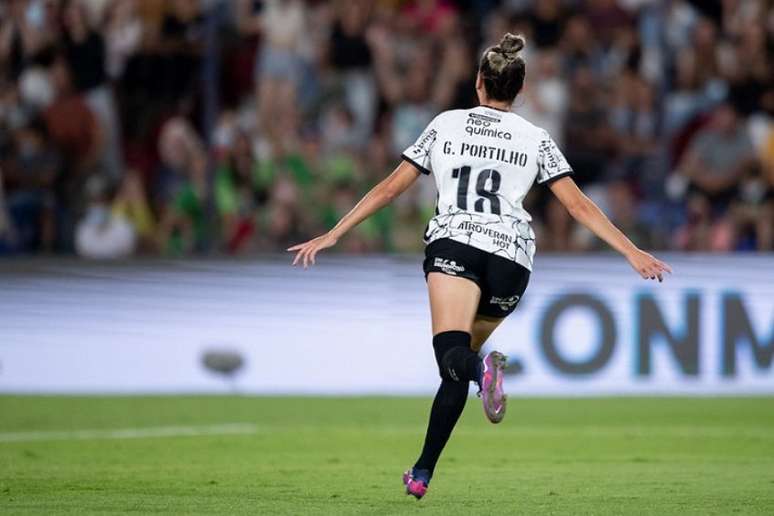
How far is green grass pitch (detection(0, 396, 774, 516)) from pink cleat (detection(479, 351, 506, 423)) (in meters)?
0.60

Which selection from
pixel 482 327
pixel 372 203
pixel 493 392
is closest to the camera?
pixel 493 392

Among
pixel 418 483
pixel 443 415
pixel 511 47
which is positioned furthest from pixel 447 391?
pixel 511 47

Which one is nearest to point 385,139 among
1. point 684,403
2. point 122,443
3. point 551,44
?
point 551,44

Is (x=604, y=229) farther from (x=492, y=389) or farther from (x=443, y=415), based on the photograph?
(x=443, y=415)

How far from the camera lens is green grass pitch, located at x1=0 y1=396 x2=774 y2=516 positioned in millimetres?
7746

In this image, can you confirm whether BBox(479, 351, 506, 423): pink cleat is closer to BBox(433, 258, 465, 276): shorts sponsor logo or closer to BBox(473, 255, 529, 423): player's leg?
BBox(473, 255, 529, 423): player's leg

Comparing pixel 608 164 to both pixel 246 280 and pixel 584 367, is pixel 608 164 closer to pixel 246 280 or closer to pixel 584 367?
pixel 584 367

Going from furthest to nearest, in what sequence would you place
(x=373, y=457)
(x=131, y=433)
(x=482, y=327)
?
(x=131, y=433) → (x=373, y=457) → (x=482, y=327)

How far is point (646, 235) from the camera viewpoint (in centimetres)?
1597

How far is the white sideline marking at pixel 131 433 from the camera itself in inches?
465

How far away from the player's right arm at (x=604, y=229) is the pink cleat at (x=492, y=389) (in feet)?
2.68

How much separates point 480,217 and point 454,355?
0.68 meters

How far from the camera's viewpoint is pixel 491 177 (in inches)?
294

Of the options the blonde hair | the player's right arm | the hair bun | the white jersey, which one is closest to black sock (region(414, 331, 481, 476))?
the white jersey
